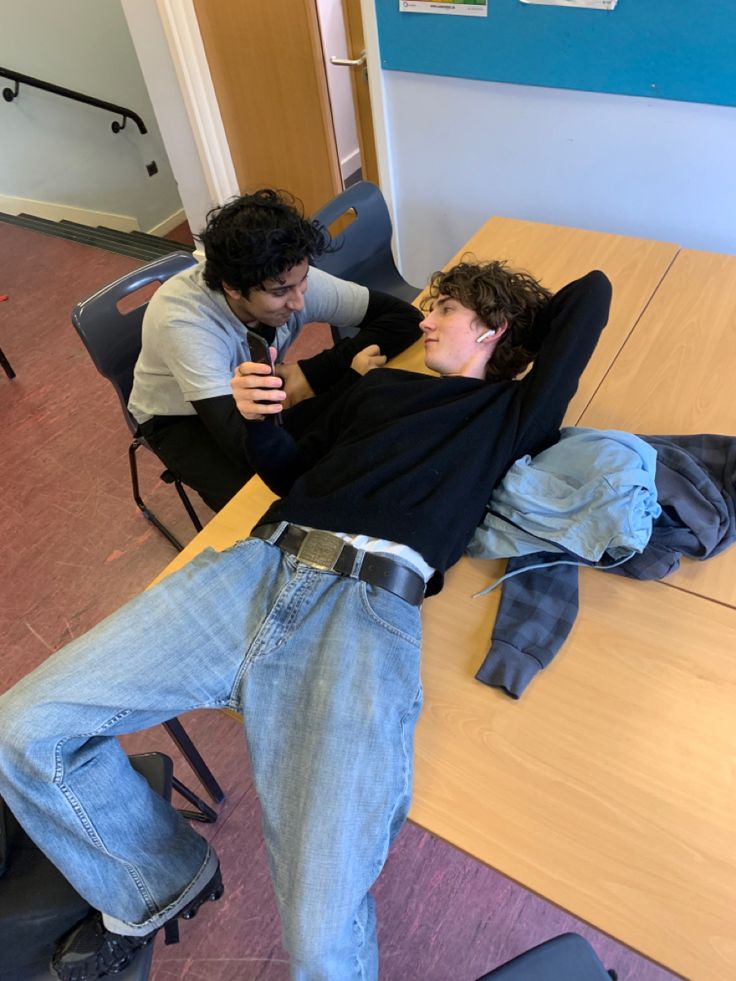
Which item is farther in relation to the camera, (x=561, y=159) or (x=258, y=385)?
(x=561, y=159)

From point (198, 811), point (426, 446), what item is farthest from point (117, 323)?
point (198, 811)

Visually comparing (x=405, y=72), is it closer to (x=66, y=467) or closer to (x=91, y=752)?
(x=66, y=467)

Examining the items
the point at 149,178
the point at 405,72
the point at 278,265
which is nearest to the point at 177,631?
the point at 278,265

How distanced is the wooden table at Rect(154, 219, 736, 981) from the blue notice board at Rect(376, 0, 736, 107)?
1536mm

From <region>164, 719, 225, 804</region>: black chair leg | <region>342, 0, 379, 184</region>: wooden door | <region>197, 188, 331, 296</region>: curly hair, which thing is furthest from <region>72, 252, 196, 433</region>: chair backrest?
<region>342, 0, 379, 184</region>: wooden door

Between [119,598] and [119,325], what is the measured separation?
89cm

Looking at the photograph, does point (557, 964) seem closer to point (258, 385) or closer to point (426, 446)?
point (426, 446)

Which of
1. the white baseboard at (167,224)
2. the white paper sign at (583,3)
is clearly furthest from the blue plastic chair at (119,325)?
the white baseboard at (167,224)

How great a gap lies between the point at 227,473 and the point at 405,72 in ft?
5.37

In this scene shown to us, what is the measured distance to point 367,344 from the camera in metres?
1.73

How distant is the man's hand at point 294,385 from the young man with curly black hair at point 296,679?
36 cm

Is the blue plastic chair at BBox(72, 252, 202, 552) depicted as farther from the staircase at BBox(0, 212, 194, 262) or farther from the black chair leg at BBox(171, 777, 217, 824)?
the staircase at BBox(0, 212, 194, 262)

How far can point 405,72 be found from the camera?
2.34 m

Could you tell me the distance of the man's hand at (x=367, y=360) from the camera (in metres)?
1.66
